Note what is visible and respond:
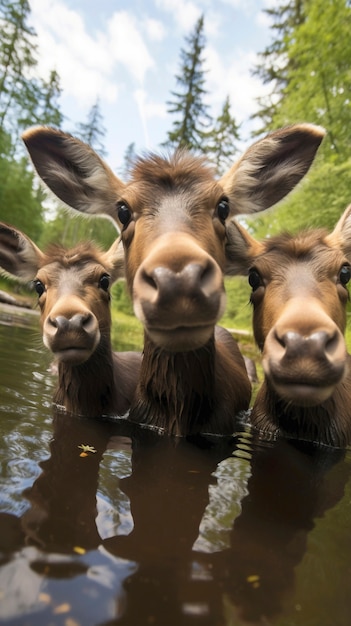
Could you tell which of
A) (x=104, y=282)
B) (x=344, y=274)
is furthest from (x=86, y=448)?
(x=344, y=274)

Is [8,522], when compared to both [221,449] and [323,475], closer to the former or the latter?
[221,449]

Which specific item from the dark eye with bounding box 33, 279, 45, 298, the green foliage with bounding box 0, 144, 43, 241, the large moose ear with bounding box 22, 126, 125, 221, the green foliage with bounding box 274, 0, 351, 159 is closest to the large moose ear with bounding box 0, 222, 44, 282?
the dark eye with bounding box 33, 279, 45, 298

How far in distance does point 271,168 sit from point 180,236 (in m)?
2.48

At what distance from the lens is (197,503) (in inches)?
97.8

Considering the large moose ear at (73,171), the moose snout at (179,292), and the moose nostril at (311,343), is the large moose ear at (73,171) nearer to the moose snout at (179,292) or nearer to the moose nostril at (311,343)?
the moose snout at (179,292)

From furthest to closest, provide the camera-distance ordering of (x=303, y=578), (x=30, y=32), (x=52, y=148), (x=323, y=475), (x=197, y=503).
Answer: (x=30, y=32) < (x=52, y=148) < (x=323, y=475) < (x=197, y=503) < (x=303, y=578)

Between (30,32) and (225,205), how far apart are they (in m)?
31.6

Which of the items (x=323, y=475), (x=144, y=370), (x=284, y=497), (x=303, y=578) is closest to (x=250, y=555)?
(x=303, y=578)

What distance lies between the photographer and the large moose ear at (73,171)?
4488 millimetres

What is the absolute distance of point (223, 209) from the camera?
12.8ft

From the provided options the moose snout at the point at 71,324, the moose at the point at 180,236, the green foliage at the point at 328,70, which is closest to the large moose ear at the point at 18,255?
the moose at the point at 180,236

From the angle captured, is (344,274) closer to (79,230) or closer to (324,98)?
(324,98)

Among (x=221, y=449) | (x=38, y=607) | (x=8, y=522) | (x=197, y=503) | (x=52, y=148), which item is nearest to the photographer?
(x=38, y=607)

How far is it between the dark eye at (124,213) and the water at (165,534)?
1.96 metres
